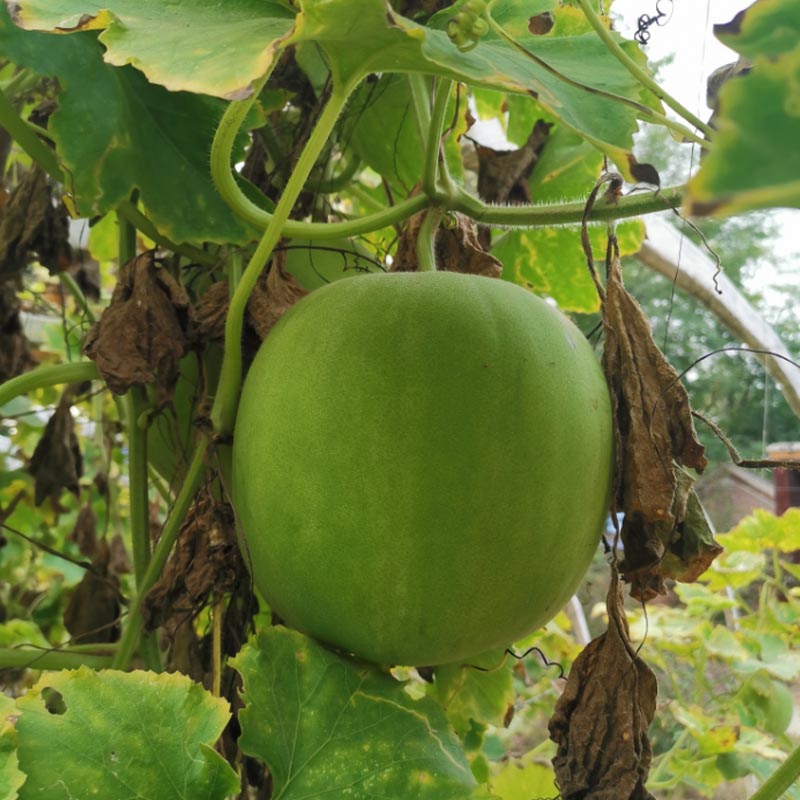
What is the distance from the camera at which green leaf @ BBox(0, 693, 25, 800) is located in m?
0.50

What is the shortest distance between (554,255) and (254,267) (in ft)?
1.75

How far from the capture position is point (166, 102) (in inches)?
31.1

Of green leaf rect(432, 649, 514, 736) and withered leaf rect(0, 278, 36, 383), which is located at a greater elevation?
withered leaf rect(0, 278, 36, 383)

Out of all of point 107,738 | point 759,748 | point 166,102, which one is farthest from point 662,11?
point 759,748

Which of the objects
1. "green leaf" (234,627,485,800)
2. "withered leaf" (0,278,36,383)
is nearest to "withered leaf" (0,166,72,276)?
"withered leaf" (0,278,36,383)

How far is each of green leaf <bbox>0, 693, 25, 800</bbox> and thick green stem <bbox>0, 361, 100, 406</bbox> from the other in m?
0.33

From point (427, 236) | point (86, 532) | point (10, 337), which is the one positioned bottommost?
point (86, 532)

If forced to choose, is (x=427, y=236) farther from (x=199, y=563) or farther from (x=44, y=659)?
(x=44, y=659)

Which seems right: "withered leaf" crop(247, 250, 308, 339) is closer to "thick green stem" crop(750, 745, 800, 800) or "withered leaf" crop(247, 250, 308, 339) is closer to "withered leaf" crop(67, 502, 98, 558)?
"thick green stem" crop(750, 745, 800, 800)

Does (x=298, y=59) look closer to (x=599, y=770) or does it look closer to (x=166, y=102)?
(x=166, y=102)

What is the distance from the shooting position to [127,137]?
76 centimetres

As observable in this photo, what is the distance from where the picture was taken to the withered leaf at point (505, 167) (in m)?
1.05

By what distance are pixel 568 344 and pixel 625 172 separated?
0.51 feet

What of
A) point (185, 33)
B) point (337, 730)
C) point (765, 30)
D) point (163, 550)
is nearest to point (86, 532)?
point (163, 550)
